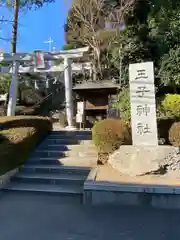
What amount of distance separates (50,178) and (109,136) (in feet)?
5.90

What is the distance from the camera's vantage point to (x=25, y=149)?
880 centimetres

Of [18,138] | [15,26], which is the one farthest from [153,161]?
[15,26]

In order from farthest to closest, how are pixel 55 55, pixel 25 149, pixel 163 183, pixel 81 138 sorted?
1. pixel 55 55
2. pixel 81 138
3. pixel 25 149
4. pixel 163 183

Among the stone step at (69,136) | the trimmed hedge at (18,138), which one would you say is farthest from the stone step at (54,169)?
the stone step at (69,136)

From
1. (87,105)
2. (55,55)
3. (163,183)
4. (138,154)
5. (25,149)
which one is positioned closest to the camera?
(163,183)

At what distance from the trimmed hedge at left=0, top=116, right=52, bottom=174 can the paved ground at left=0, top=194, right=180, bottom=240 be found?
1.26m

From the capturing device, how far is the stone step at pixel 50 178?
25.3 feet

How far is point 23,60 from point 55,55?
4.80 feet

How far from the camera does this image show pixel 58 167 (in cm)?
841

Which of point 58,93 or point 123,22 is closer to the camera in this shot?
point 123,22

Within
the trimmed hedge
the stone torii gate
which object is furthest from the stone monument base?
the stone torii gate

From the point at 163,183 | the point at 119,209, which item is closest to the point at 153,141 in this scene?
the point at 163,183

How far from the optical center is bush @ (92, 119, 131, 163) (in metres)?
8.32

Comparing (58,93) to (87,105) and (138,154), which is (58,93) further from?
(138,154)
